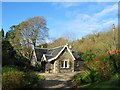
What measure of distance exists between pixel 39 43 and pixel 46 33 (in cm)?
273

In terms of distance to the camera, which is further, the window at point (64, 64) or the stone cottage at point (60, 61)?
the window at point (64, 64)

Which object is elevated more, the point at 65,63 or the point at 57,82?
the point at 65,63

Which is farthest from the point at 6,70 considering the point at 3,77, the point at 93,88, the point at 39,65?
the point at 39,65

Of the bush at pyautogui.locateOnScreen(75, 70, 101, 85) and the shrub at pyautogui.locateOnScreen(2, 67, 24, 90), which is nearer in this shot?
the shrub at pyautogui.locateOnScreen(2, 67, 24, 90)

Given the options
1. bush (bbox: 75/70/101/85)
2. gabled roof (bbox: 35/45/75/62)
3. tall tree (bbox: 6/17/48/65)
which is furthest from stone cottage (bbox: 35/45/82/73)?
bush (bbox: 75/70/101/85)

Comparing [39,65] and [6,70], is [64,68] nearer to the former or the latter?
[39,65]

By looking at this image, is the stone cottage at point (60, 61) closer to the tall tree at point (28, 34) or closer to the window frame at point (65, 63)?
the window frame at point (65, 63)

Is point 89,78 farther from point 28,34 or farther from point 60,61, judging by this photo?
point 28,34

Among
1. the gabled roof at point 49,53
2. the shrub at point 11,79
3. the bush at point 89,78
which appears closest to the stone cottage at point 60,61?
the gabled roof at point 49,53

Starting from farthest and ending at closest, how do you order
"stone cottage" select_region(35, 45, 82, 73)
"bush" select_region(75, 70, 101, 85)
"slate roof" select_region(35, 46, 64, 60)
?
"slate roof" select_region(35, 46, 64, 60), "stone cottage" select_region(35, 45, 82, 73), "bush" select_region(75, 70, 101, 85)

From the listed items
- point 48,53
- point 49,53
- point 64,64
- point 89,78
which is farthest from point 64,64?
point 89,78

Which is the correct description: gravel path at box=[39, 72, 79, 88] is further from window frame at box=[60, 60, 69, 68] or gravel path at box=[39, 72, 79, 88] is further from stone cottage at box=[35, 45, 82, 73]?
window frame at box=[60, 60, 69, 68]

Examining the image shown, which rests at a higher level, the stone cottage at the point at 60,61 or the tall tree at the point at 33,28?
the tall tree at the point at 33,28

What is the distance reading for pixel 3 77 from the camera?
51.8 ft
